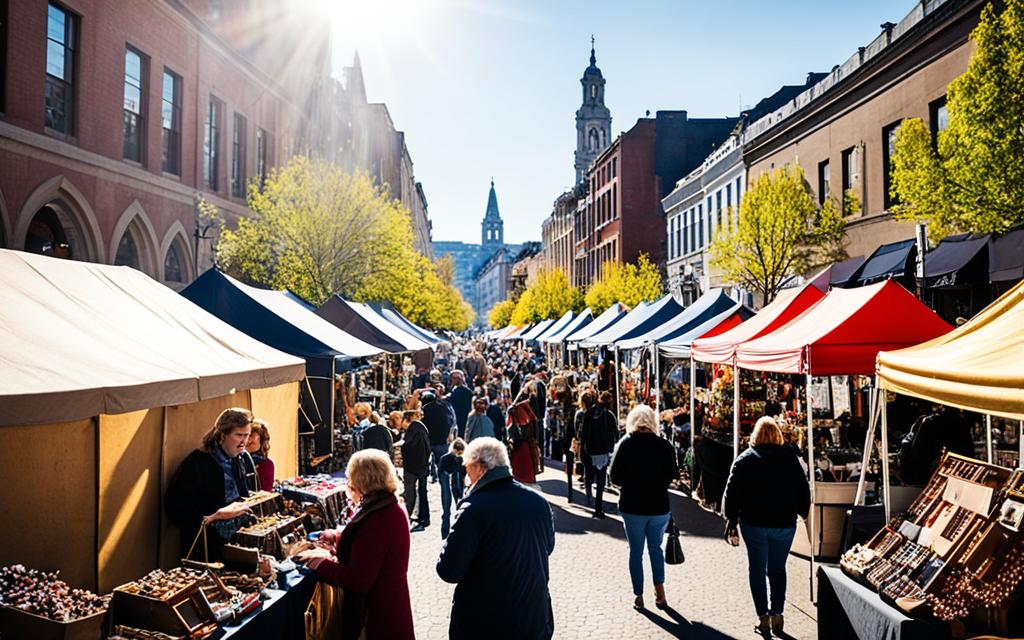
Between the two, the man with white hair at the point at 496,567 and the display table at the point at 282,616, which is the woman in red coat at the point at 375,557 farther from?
the man with white hair at the point at 496,567

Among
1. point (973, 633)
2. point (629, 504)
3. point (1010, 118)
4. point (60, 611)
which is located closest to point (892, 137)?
point (1010, 118)

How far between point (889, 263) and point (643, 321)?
22.2 feet

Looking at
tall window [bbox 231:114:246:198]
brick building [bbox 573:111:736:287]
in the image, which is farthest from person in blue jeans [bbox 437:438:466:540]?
brick building [bbox 573:111:736:287]

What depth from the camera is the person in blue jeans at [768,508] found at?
640cm

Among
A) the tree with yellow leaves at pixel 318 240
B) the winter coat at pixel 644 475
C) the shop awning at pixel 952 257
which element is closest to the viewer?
the winter coat at pixel 644 475

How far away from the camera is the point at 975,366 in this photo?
4.71 m

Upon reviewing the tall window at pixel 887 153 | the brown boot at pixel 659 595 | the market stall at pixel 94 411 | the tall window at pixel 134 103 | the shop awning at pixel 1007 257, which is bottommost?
the brown boot at pixel 659 595

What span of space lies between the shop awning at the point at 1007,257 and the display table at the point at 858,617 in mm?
10971

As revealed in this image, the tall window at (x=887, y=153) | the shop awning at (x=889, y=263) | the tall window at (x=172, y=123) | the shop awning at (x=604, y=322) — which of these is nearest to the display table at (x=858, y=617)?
the shop awning at (x=889, y=263)

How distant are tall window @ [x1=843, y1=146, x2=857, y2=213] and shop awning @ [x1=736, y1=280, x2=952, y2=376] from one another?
15855mm

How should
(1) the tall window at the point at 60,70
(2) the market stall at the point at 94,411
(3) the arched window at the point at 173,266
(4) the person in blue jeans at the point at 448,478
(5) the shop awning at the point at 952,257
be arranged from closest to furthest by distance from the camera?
(2) the market stall at the point at 94,411, (4) the person in blue jeans at the point at 448,478, (5) the shop awning at the point at 952,257, (1) the tall window at the point at 60,70, (3) the arched window at the point at 173,266

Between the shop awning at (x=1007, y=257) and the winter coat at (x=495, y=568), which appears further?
the shop awning at (x=1007, y=257)

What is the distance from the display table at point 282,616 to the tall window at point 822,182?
23.5m

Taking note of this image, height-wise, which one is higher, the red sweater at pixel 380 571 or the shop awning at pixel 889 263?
the shop awning at pixel 889 263
